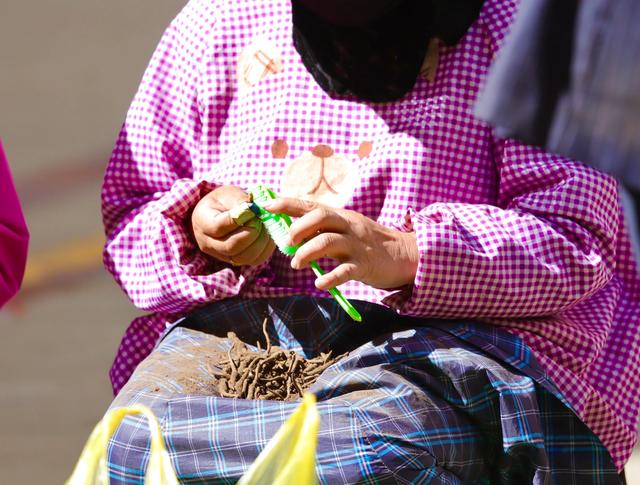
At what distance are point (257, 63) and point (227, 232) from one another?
0.35m

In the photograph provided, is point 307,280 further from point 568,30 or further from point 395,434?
point 568,30

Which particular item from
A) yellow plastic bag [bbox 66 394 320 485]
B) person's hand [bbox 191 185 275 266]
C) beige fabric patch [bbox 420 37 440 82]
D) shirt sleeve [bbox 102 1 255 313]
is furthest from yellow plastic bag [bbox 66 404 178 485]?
beige fabric patch [bbox 420 37 440 82]

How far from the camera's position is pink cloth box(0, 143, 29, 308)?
1735 mm

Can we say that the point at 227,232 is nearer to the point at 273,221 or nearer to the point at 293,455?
the point at 273,221

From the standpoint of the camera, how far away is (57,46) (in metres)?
2.87

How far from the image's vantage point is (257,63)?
1.73 m

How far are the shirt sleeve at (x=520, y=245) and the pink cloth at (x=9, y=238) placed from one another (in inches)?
26.8

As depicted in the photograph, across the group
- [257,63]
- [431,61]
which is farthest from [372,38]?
[257,63]

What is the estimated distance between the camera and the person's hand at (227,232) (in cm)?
152

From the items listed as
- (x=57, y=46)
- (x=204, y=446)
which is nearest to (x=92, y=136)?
(x=57, y=46)

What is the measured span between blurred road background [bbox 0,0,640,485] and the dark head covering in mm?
1207

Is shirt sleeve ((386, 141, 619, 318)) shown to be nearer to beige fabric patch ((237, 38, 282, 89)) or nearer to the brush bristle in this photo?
the brush bristle

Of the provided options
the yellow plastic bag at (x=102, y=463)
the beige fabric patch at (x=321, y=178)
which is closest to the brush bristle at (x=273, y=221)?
the beige fabric patch at (x=321, y=178)

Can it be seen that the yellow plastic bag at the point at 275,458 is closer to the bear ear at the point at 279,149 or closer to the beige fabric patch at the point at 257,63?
the bear ear at the point at 279,149
